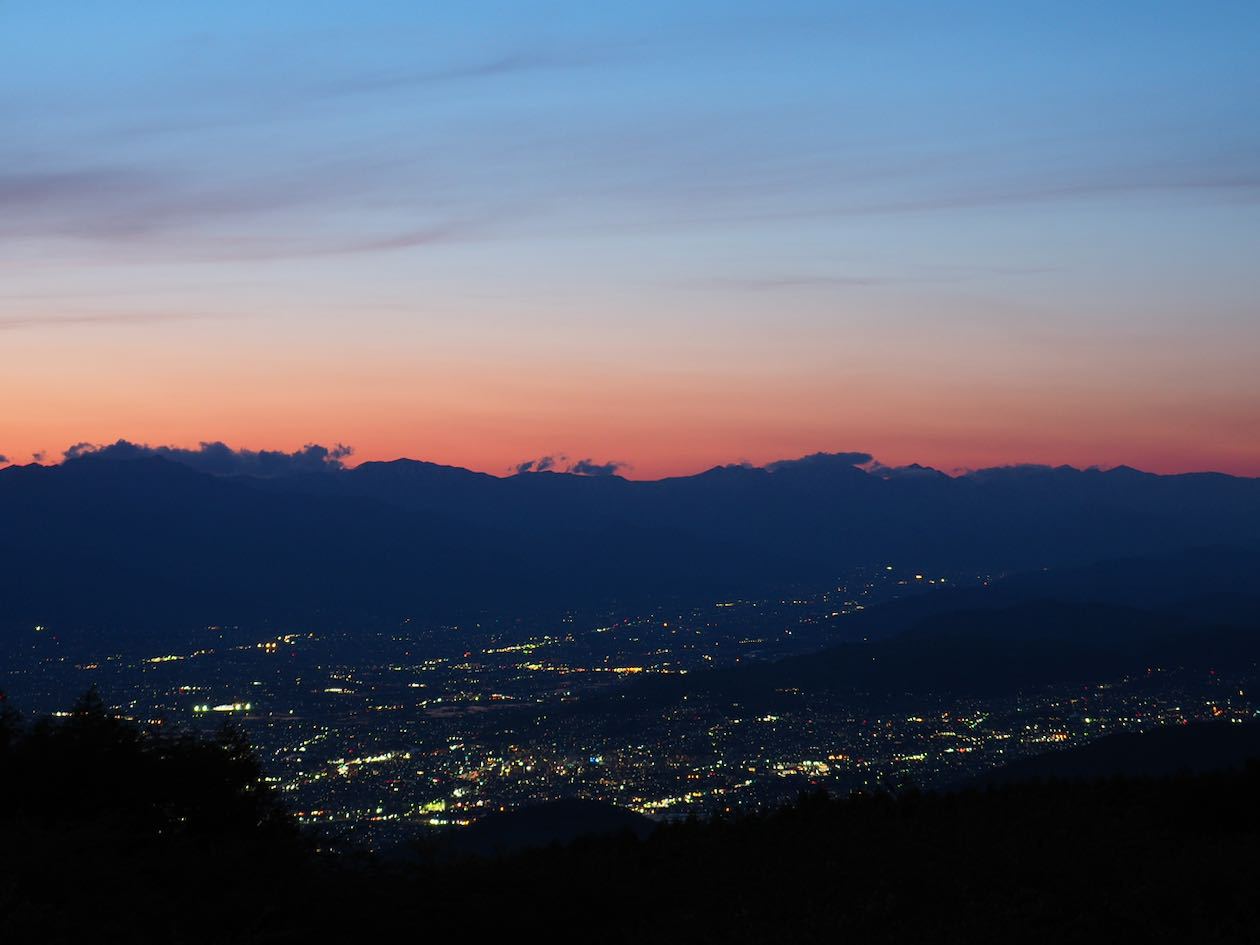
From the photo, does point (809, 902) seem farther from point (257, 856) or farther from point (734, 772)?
point (734, 772)

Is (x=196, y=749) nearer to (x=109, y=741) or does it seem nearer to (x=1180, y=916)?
(x=109, y=741)

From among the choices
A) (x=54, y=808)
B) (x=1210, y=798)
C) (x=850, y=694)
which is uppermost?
(x=54, y=808)

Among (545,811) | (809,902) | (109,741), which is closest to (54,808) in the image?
(109,741)

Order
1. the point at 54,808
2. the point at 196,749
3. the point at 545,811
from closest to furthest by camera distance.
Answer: the point at 54,808 → the point at 196,749 → the point at 545,811

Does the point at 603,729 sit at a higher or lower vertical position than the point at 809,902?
lower

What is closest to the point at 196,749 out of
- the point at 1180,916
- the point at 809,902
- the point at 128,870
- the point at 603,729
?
the point at 128,870

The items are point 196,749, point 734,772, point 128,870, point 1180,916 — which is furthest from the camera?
point 734,772

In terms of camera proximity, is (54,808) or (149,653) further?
(149,653)
